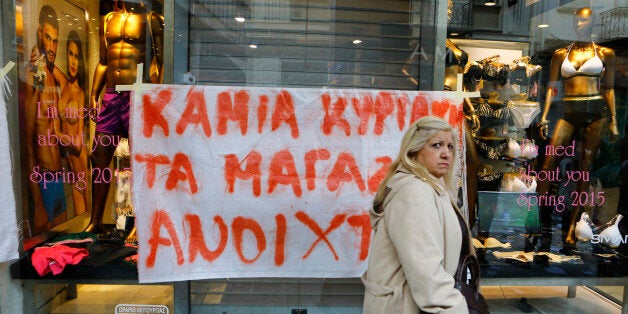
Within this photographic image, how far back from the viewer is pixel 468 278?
2.10m

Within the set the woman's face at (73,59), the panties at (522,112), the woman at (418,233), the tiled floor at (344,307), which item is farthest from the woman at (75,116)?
the panties at (522,112)

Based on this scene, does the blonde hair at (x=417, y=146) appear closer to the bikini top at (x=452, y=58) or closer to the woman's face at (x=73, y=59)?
the bikini top at (x=452, y=58)

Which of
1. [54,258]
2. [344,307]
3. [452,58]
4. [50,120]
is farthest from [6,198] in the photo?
[452,58]

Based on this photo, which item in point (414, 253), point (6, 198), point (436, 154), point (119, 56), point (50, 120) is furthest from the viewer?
point (119, 56)

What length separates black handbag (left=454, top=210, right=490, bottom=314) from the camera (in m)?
Answer: 1.96

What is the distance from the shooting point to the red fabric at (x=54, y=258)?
3463 millimetres

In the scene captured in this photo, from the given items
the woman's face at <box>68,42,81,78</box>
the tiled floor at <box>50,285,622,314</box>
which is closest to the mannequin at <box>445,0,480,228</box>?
the tiled floor at <box>50,285,622,314</box>

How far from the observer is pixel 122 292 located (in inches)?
153

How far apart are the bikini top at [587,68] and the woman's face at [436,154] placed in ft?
10.1

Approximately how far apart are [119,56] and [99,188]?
1.22m

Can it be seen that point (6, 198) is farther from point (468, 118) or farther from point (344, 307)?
point (468, 118)

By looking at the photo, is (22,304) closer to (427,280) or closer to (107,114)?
(107,114)

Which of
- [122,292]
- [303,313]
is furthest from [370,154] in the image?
[122,292]

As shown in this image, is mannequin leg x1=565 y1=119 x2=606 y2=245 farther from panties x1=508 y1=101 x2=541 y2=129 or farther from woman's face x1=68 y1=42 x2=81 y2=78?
woman's face x1=68 y1=42 x2=81 y2=78
